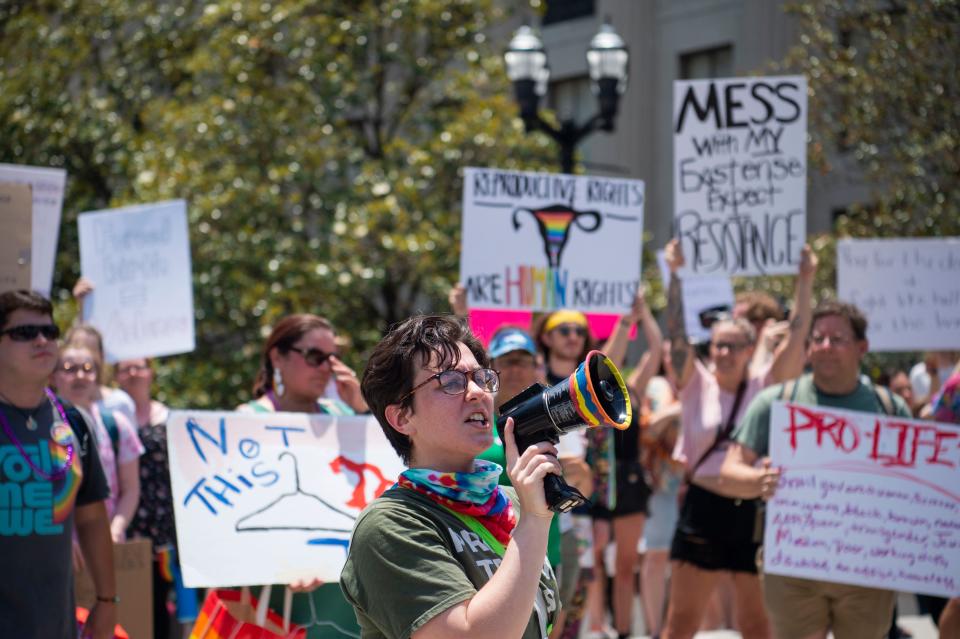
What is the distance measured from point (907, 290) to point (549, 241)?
2.20 m

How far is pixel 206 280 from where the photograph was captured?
12.4 m

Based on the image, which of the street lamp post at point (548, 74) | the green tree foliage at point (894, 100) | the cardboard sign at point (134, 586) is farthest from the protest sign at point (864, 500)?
the street lamp post at point (548, 74)

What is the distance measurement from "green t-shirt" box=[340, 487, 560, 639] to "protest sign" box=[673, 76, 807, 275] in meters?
4.59

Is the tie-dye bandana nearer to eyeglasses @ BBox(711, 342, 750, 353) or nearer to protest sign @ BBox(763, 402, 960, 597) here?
protest sign @ BBox(763, 402, 960, 597)

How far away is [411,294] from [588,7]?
10.5 m

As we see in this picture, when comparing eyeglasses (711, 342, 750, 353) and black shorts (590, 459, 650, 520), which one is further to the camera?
black shorts (590, 459, 650, 520)

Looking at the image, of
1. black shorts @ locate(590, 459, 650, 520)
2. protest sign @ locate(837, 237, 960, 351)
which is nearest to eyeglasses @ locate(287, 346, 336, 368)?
black shorts @ locate(590, 459, 650, 520)

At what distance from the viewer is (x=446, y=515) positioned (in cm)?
280

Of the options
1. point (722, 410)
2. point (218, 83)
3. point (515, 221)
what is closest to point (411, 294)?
point (218, 83)

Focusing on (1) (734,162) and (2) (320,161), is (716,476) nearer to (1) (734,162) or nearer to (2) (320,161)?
(1) (734,162)

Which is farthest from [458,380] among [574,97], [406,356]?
[574,97]

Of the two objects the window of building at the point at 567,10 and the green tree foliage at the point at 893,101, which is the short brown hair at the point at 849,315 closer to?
the green tree foliage at the point at 893,101

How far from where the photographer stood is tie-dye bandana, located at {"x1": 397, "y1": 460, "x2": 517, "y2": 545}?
9.23ft

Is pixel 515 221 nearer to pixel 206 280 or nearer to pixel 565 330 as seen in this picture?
pixel 565 330
